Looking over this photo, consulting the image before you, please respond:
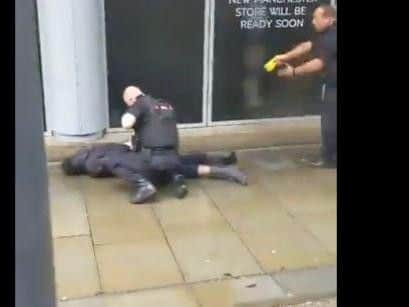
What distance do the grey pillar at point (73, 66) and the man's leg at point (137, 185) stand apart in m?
0.81

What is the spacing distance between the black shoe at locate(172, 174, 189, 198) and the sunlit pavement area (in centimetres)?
5

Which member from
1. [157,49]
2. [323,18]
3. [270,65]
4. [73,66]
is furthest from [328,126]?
[73,66]

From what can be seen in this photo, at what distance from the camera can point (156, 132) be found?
4227 mm

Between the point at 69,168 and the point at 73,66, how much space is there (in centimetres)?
73

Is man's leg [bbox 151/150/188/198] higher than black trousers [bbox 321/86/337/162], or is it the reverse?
black trousers [bbox 321/86/337/162]

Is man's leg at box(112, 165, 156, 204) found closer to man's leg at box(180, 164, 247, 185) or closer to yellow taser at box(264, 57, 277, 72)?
man's leg at box(180, 164, 247, 185)

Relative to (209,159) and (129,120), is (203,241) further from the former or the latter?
(209,159)

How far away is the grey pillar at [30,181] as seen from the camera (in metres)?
1.46

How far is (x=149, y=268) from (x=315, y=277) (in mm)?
790

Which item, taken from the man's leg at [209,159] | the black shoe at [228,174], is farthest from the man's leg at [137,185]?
the black shoe at [228,174]

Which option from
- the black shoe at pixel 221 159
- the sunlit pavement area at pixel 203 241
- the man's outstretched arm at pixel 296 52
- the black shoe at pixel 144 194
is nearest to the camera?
the sunlit pavement area at pixel 203 241

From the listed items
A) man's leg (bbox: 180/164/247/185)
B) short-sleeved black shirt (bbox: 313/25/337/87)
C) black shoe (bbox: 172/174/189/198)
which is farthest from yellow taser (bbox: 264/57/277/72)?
black shoe (bbox: 172/174/189/198)

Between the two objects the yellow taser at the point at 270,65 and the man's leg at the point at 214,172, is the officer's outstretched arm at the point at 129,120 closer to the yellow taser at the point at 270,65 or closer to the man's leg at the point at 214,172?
the man's leg at the point at 214,172

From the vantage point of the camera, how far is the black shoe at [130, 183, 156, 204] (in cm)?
419
